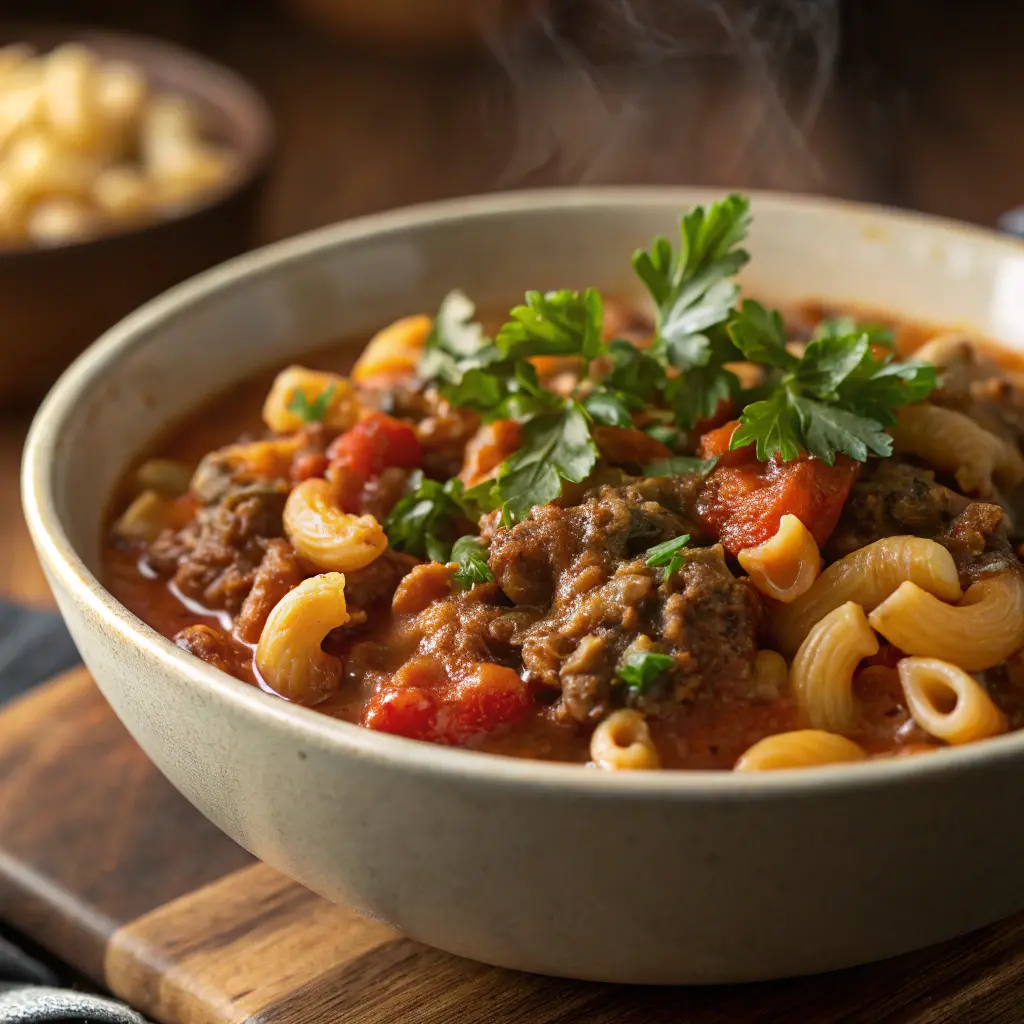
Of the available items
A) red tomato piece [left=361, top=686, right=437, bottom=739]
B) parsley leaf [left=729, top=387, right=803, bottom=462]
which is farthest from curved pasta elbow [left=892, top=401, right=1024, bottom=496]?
red tomato piece [left=361, top=686, right=437, bottom=739]

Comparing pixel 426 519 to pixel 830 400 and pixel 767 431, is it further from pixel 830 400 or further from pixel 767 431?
pixel 830 400

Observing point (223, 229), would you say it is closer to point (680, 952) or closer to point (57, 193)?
point (57, 193)

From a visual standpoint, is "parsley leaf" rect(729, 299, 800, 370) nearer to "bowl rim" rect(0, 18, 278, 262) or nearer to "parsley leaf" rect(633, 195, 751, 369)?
"parsley leaf" rect(633, 195, 751, 369)

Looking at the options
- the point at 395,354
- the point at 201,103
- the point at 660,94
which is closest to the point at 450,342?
the point at 395,354

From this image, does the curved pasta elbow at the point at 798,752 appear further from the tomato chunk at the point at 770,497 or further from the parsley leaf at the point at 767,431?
the parsley leaf at the point at 767,431

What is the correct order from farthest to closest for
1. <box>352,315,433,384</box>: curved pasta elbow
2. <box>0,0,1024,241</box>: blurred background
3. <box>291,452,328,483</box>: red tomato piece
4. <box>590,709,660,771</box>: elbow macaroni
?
<box>0,0,1024,241</box>: blurred background → <box>352,315,433,384</box>: curved pasta elbow → <box>291,452,328,483</box>: red tomato piece → <box>590,709,660,771</box>: elbow macaroni

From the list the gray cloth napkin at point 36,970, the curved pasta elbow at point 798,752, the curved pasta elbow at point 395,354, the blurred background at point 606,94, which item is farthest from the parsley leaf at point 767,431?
the blurred background at point 606,94
